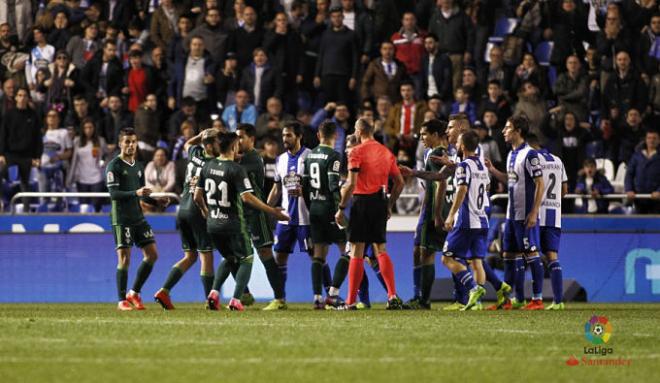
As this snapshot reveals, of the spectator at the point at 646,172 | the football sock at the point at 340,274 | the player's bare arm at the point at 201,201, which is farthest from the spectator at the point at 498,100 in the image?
the player's bare arm at the point at 201,201

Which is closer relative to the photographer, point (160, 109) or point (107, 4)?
point (160, 109)

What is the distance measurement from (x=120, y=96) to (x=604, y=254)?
9.63 m

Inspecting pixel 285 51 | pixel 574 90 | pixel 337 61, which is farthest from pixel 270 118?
pixel 574 90

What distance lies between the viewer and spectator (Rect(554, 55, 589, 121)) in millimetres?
23766

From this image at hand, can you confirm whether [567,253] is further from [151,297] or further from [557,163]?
[151,297]

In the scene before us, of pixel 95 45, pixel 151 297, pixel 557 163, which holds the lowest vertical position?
pixel 151 297

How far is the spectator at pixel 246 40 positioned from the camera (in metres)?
25.2

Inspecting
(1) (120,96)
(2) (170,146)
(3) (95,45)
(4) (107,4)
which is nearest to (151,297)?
(2) (170,146)

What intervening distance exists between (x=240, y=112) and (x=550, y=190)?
8.14m

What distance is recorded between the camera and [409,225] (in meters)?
22.2

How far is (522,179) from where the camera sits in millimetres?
17312

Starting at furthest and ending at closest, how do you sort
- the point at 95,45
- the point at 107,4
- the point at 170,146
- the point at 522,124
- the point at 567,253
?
1. the point at 107,4
2. the point at 95,45
3. the point at 170,146
4. the point at 567,253
5. the point at 522,124

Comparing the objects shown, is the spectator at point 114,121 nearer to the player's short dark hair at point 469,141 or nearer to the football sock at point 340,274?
the football sock at point 340,274

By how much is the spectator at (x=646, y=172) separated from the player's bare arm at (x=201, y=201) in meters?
8.26
